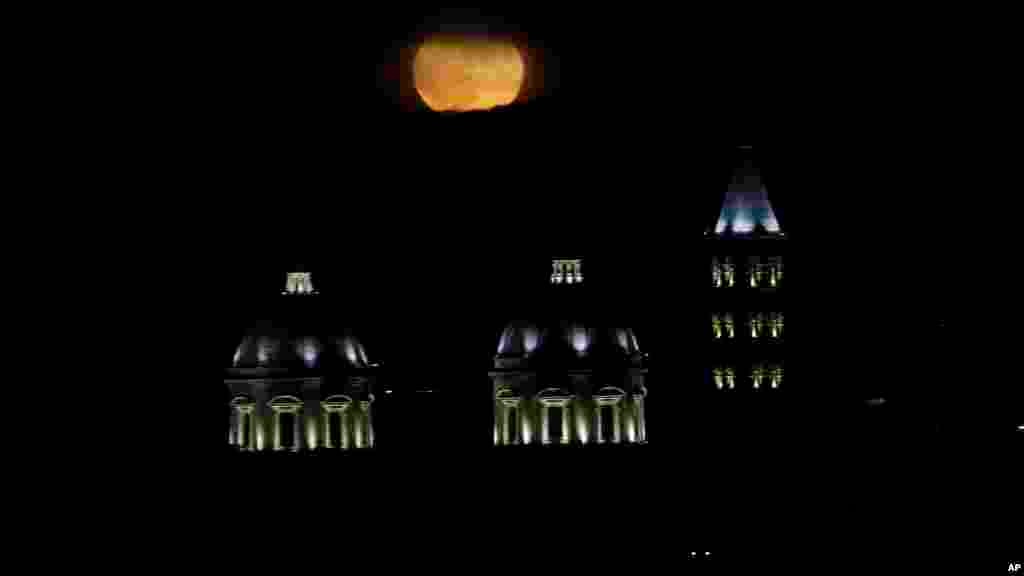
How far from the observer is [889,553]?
83.4 m

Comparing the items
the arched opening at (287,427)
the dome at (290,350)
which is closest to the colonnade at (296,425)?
the arched opening at (287,427)

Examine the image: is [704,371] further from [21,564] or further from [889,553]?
[21,564]

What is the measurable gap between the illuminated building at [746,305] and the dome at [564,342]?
4.70 meters

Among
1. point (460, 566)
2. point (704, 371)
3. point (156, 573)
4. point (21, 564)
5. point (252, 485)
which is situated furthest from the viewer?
point (704, 371)

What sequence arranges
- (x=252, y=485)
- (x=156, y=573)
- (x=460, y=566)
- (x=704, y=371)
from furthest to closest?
(x=704, y=371) < (x=252, y=485) < (x=460, y=566) < (x=156, y=573)

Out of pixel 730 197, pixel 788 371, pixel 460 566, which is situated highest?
pixel 730 197

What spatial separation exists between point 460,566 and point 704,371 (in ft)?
89.7

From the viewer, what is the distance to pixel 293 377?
11125 centimetres

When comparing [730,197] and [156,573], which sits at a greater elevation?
[730,197]

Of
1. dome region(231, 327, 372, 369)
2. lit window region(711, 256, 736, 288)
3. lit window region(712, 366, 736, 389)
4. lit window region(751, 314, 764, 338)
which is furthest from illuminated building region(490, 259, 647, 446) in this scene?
dome region(231, 327, 372, 369)

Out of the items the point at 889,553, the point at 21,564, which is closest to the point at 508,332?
the point at 889,553

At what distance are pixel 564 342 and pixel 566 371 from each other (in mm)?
1186

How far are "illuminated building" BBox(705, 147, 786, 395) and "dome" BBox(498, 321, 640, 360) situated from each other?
4.70 meters

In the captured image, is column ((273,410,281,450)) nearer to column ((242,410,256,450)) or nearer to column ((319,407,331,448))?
column ((242,410,256,450))
